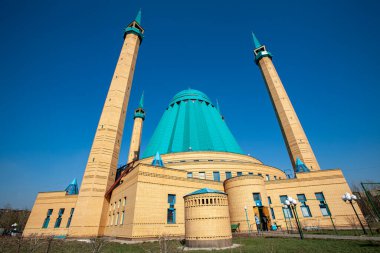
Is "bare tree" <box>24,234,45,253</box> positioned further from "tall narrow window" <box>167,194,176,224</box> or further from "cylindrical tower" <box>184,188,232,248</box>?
"tall narrow window" <box>167,194,176,224</box>

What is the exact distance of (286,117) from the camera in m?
32.9

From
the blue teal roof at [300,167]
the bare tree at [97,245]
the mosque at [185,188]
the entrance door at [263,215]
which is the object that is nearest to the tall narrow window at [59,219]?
the mosque at [185,188]

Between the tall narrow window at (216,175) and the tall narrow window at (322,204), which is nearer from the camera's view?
the tall narrow window at (322,204)

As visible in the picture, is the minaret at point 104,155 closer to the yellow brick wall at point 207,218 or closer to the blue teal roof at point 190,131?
the blue teal roof at point 190,131

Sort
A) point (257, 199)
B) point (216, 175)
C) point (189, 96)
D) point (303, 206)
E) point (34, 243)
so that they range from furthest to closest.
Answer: point (189, 96) < point (216, 175) < point (303, 206) < point (257, 199) < point (34, 243)

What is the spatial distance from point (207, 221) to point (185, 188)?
7882 mm

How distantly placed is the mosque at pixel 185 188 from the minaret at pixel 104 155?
0.34 ft

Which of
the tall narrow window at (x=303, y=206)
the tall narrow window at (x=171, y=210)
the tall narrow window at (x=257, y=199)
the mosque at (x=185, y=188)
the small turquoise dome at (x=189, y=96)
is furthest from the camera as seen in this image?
the small turquoise dome at (x=189, y=96)

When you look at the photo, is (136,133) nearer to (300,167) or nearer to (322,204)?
(300,167)

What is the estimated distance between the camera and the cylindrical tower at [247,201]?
19.9 meters

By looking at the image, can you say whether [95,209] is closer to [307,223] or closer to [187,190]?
[187,190]

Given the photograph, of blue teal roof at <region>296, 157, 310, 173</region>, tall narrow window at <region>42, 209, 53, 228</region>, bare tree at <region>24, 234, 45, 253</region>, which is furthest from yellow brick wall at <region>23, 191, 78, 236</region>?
blue teal roof at <region>296, 157, 310, 173</region>

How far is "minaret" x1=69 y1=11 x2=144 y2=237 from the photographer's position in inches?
814

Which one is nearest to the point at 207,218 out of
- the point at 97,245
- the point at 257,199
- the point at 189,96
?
the point at 97,245
